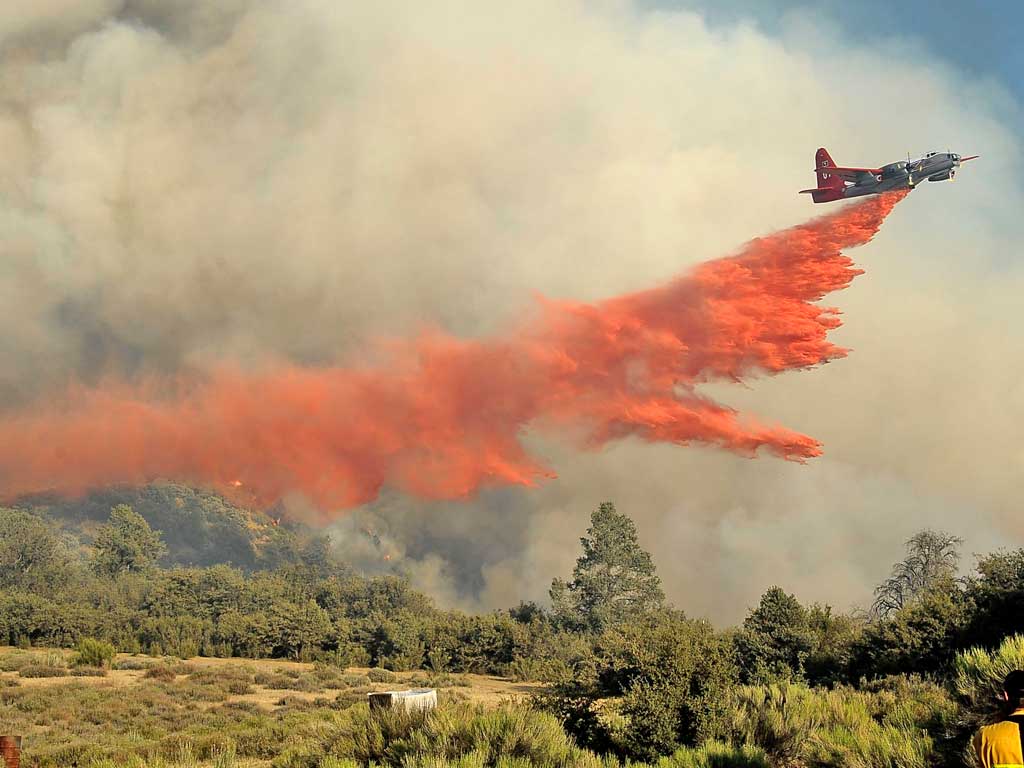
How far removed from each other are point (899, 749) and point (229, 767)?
15064 millimetres

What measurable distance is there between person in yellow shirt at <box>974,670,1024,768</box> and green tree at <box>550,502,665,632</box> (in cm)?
7884

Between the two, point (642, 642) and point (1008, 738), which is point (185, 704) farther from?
point (1008, 738)

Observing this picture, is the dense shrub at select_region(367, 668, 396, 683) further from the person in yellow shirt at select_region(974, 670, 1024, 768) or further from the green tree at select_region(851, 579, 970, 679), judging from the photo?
the person in yellow shirt at select_region(974, 670, 1024, 768)

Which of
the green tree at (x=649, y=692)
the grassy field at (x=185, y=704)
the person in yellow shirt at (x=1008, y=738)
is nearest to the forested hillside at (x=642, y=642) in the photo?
the green tree at (x=649, y=692)

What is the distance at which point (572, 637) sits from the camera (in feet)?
250

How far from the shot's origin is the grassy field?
90.4ft

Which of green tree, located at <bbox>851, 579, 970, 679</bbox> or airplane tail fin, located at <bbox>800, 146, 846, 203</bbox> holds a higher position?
airplane tail fin, located at <bbox>800, 146, 846, 203</bbox>

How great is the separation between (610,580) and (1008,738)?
83985mm

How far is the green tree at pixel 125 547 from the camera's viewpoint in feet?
429

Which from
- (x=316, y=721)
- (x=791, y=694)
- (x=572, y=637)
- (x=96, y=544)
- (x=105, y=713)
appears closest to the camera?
(x=791, y=694)

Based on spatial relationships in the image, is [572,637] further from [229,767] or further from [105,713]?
[229,767]

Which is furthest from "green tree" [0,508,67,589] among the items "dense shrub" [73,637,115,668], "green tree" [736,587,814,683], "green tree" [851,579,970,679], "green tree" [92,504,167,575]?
"green tree" [851,579,970,679]

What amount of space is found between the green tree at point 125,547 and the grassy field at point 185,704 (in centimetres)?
7204

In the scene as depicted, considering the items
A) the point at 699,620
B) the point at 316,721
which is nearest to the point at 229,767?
the point at 316,721
